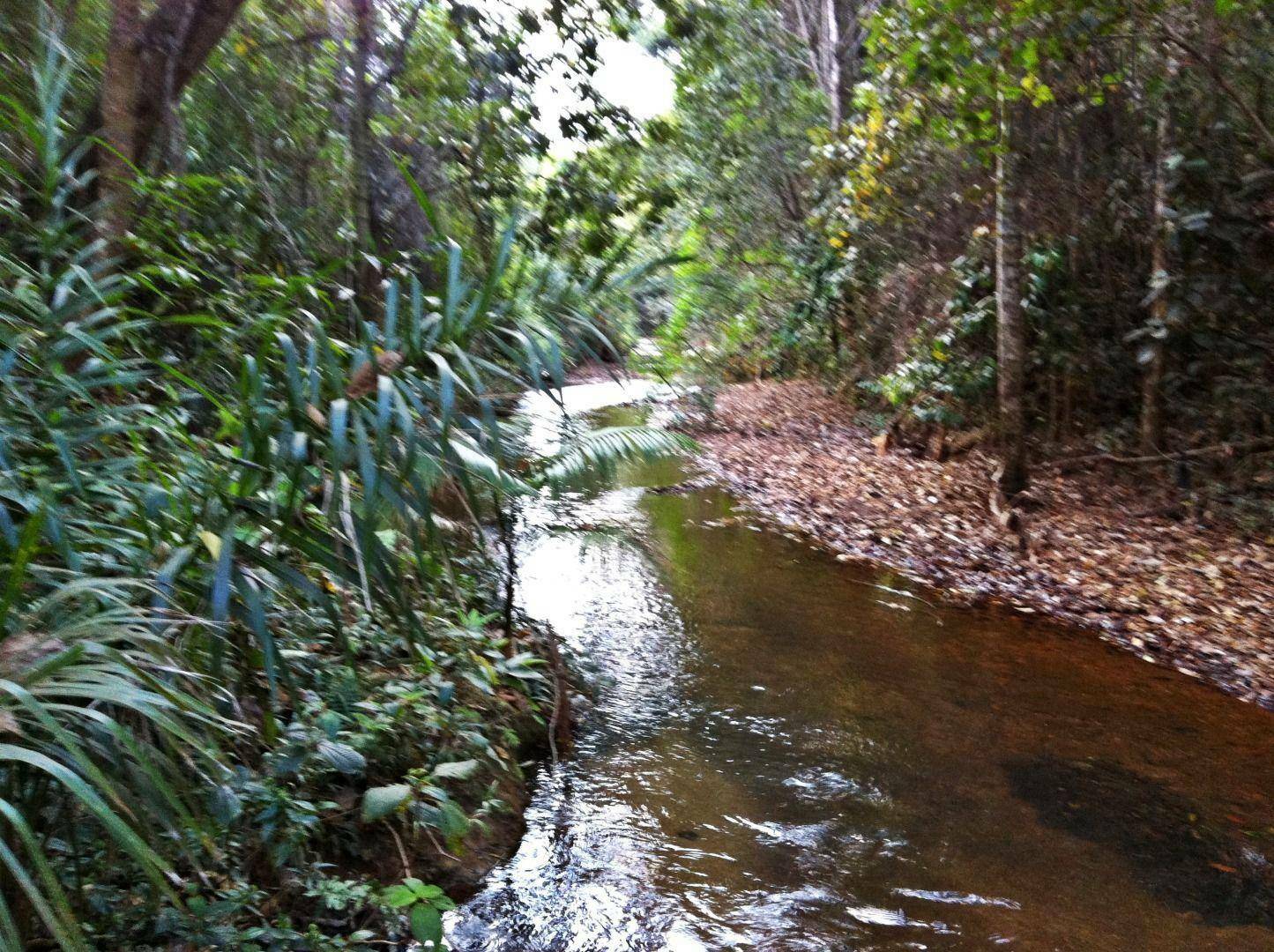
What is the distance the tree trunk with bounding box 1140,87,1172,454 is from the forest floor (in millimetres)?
620

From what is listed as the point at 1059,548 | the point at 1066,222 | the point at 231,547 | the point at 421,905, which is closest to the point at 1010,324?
the point at 1066,222

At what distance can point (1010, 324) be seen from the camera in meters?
7.63

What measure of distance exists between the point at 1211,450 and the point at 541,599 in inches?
204

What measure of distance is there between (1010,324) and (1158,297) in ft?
3.52

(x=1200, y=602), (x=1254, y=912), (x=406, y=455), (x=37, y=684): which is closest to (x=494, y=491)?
(x=406, y=455)

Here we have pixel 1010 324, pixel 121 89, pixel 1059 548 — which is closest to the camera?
pixel 121 89

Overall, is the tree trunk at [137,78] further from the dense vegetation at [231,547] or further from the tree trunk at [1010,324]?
the tree trunk at [1010,324]

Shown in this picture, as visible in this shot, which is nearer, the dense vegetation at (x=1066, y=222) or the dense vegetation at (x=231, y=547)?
the dense vegetation at (x=231, y=547)

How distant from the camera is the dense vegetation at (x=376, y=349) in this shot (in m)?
2.04

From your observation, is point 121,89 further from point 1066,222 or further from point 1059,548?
point 1066,222

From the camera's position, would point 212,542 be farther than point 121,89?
No

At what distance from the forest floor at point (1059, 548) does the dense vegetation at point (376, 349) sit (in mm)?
487

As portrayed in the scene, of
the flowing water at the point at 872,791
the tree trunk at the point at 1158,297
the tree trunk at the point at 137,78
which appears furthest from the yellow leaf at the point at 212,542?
the tree trunk at the point at 1158,297

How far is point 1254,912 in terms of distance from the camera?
317 centimetres
